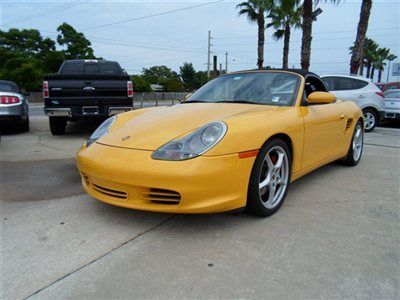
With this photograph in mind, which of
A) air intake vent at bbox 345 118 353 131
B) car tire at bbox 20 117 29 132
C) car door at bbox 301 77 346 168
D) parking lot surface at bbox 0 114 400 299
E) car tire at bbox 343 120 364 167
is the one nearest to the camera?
parking lot surface at bbox 0 114 400 299

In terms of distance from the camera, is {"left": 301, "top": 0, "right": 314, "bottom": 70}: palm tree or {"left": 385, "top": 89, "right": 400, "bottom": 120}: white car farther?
{"left": 301, "top": 0, "right": 314, "bottom": 70}: palm tree

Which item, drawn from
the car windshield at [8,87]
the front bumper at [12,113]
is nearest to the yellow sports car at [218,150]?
the front bumper at [12,113]

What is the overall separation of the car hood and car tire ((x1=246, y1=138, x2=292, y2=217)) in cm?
38

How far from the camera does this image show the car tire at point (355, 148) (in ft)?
15.7

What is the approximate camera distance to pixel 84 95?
709 cm

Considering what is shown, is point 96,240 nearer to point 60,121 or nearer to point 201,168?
point 201,168


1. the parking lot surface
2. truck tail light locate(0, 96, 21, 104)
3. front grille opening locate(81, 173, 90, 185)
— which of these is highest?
truck tail light locate(0, 96, 21, 104)

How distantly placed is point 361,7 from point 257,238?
11.7 meters

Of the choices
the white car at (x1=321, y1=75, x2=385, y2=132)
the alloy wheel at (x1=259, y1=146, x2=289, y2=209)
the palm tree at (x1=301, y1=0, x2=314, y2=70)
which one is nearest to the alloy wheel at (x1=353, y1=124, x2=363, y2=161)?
the alloy wheel at (x1=259, y1=146, x2=289, y2=209)

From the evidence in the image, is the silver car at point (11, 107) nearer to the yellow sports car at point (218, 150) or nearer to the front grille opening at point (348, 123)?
the yellow sports car at point (218, 150)

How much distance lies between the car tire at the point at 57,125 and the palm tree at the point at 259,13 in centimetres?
1250

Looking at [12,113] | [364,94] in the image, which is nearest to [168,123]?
[12,113]

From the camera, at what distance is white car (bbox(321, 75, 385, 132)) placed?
9.18 meters

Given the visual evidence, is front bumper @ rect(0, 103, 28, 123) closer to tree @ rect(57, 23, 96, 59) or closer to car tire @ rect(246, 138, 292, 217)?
car tire @ rect(246, 138, 292, 217)
